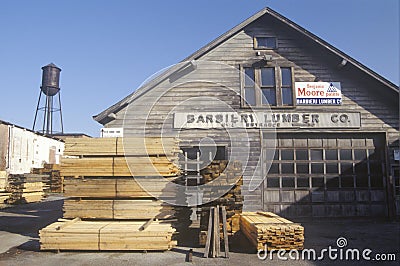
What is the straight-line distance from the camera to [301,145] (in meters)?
13.9

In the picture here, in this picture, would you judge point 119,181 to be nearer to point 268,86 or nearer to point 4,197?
point 268,86

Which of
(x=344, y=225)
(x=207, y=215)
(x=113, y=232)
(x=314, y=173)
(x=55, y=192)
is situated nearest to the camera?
(x=113, y=232)

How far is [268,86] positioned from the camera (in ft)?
46.3

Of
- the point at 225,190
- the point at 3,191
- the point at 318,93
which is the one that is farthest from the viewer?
the point at 3,191

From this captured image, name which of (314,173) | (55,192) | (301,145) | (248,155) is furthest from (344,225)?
(55,192)

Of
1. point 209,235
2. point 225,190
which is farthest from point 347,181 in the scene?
point 209,235

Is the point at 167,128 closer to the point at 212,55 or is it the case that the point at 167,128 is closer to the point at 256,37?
the point at 212,55

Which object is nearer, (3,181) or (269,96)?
(269,96)

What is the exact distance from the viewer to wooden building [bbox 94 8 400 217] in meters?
13.6

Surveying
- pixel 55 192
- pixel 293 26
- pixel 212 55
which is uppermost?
pixel 293 26

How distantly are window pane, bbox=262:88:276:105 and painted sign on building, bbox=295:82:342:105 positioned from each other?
2.93 ft

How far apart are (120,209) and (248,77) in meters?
7.44

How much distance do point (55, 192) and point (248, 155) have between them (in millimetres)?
19440

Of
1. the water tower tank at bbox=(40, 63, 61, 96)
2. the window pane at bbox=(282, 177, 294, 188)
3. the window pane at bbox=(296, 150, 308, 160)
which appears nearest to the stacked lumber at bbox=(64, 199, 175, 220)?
the window pane at bbox=(282, 177, 294, 188)
